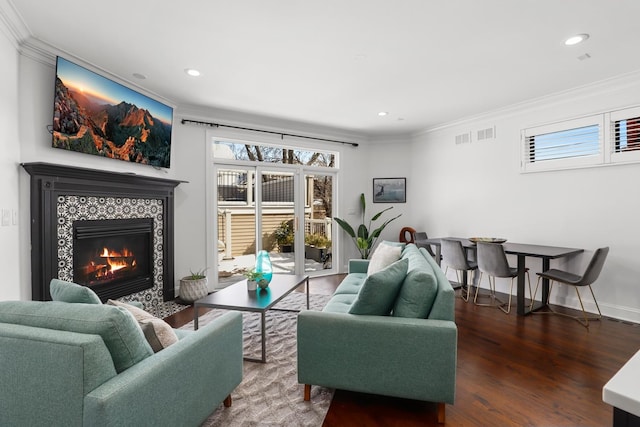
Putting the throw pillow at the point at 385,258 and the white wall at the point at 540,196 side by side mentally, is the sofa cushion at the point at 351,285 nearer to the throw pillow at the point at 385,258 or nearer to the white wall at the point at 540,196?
the throw pillow at the point at 385,258

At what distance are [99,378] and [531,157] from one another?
198 inches

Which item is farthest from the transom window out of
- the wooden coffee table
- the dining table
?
the dining table

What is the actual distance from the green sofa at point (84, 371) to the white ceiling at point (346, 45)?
82.9 inches

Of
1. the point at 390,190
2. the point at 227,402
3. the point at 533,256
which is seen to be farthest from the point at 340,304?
the point at 390,190

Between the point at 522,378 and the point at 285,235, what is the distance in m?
3.84

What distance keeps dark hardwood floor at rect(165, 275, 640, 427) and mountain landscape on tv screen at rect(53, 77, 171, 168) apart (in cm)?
198

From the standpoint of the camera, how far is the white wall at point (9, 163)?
7.73 feet

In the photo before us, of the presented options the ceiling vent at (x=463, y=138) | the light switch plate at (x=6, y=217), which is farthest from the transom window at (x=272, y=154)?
the light switch plate at (x=6, y=217)

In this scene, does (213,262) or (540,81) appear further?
(213,262)

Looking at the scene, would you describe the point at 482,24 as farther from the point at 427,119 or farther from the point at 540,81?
the point at 427,119

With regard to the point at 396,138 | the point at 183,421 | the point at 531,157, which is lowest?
the point at 183,421

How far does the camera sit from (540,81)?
357cm

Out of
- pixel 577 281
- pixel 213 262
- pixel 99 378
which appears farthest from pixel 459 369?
pixel 213 262

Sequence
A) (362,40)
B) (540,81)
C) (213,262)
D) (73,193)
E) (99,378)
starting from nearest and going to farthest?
(99,378) < (362,40) < (73,193) < (540,81) < (213,262)
